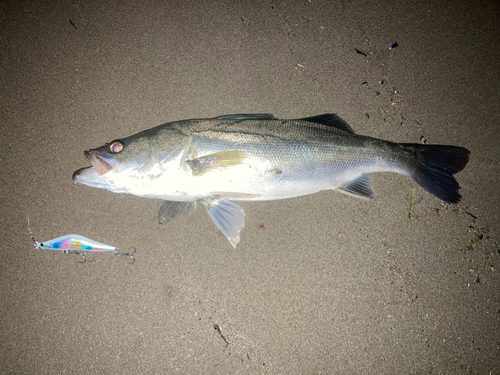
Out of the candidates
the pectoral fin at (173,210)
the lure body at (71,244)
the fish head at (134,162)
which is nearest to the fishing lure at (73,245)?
the lure body at (71,244)

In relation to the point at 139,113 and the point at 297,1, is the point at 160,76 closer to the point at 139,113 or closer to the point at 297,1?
the point at 139,113

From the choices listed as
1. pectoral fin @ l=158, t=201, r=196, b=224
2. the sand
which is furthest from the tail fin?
pectoral fin @ l=158, t=201, r=196, b=224

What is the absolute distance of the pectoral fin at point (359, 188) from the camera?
2275mm

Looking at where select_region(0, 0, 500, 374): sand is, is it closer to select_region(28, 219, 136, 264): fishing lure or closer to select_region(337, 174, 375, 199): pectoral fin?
select_region(28, 219, 136, 264): fishing lure

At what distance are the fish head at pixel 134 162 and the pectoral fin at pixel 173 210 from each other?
0.32 meters

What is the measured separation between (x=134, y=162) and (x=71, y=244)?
1.11 meters

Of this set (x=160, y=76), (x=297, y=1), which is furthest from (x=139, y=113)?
(x=297, y=1)

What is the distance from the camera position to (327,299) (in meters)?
2.40

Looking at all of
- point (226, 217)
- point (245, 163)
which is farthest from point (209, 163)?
point (226, 217)

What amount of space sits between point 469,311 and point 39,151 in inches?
180

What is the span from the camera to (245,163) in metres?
2.05

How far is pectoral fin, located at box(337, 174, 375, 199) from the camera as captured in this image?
7.47 feet

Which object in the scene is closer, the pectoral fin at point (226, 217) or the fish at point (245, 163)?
the fish at point (245, 163)

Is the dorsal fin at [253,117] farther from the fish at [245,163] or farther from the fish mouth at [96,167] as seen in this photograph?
the fish mouth at [96,167]
